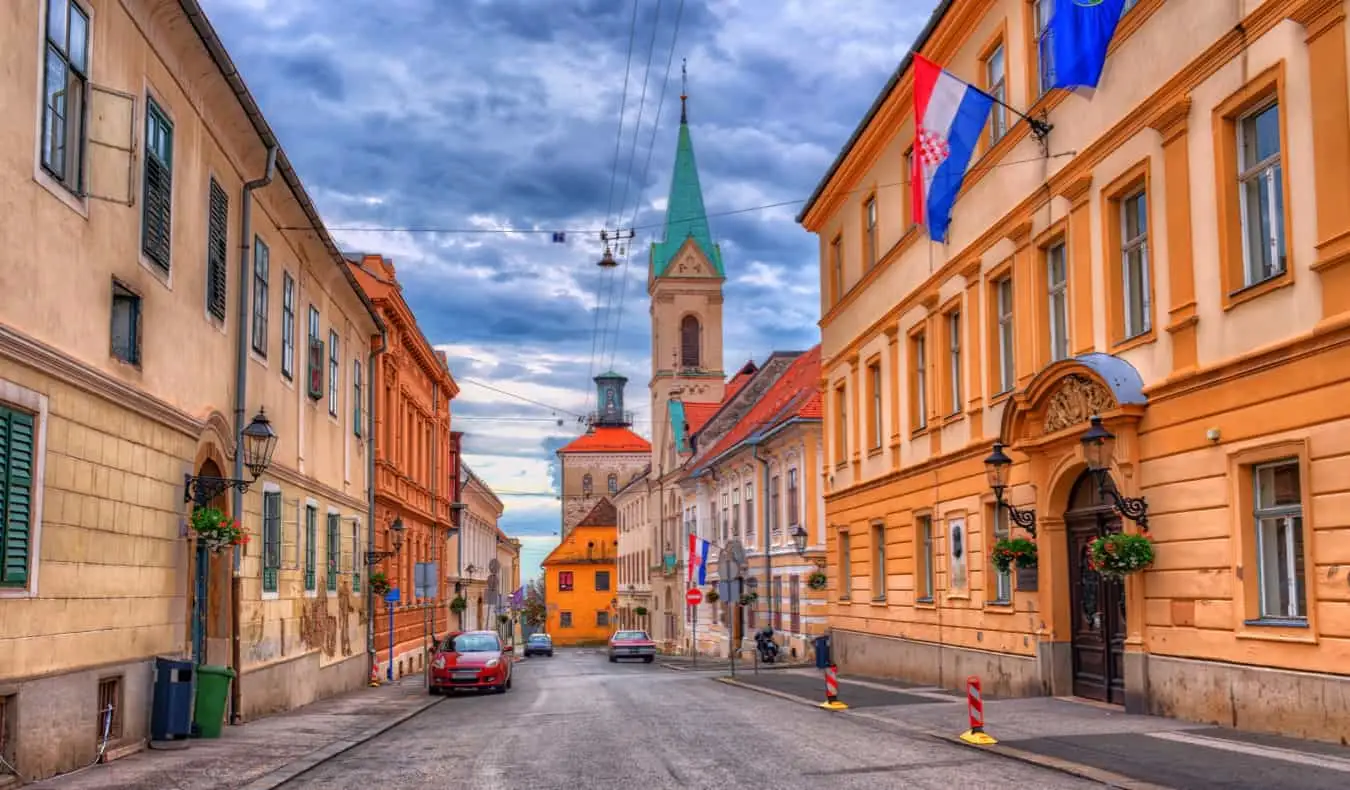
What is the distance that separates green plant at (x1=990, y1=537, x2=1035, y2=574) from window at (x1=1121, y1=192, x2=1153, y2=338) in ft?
13.7

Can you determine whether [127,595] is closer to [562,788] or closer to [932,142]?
[562,788]

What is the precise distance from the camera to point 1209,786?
10.5m

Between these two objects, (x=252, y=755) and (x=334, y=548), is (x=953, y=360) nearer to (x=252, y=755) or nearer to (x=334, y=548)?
(x=334, y=548)

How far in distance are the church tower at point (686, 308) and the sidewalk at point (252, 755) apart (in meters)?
57.1

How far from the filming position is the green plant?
66.6 ft

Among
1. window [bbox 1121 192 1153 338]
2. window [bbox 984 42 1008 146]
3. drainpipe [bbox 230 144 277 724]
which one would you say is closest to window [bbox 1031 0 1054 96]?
window [bbox 984 42 1008 146]

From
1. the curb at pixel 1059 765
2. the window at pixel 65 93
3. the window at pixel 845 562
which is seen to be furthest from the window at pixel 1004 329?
the window at pixel 65 93

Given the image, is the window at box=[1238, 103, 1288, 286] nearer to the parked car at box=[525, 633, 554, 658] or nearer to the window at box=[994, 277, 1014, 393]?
the window at box=[994, 277, 1014, 393]

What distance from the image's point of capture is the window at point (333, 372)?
92.1 feet

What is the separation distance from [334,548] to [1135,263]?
17651 millimetres

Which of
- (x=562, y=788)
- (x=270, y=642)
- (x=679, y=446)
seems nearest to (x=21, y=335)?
(x=562, y=788)

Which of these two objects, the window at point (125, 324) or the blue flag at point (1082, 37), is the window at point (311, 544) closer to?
the window at point (125, 324)

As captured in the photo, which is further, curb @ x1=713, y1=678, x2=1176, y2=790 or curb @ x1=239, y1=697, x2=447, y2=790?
curb @ x1=239, y1=697, x2=447, y2=790

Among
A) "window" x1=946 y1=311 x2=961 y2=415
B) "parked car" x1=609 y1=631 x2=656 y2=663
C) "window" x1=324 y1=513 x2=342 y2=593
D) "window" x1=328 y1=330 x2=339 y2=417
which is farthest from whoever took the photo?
"parked car" x1=609 y1=631 x2=656 y2=663
